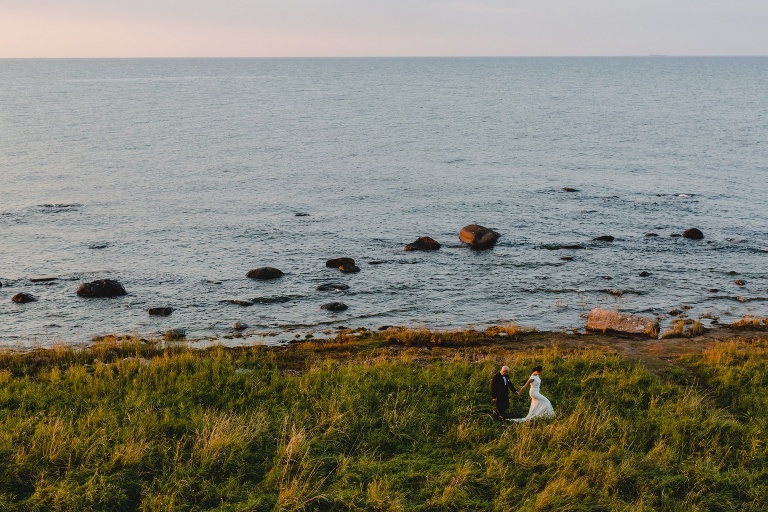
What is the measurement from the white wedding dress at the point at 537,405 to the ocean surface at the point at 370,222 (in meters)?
15.0

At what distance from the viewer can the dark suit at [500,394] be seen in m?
19.9

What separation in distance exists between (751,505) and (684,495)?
1.49 m

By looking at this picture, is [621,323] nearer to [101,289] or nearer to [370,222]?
[370,222]

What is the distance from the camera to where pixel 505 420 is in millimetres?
19719

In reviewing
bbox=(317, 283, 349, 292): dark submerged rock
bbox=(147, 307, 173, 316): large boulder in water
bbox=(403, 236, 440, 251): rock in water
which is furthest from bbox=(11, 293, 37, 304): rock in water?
bbox=(403, 236, 440, 251): rock in water

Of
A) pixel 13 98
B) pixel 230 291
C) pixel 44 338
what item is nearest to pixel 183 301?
pixel 230 291

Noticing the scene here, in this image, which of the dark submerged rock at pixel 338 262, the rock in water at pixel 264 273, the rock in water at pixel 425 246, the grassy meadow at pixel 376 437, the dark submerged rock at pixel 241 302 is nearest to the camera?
the grassy meadow at pixel 376 437

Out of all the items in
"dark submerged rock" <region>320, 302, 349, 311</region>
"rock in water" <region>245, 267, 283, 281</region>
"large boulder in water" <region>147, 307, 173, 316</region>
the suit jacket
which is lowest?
"large boulder in water" <region>147, 307, 173, 316</region>

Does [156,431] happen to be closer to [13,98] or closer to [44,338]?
[44,338]

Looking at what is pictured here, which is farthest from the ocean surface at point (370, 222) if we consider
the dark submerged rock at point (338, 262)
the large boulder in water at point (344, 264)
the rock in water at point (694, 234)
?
the dark submerged rock at point (338, 262)

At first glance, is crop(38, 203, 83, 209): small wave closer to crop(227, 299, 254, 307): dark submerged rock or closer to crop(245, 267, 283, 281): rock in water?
crop(245, 267, 283, 281): rock in water

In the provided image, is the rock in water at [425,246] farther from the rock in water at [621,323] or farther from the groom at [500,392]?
the groom at [500,392]

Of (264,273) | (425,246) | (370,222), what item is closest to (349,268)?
(264,273)

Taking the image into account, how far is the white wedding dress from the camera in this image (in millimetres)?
19734
